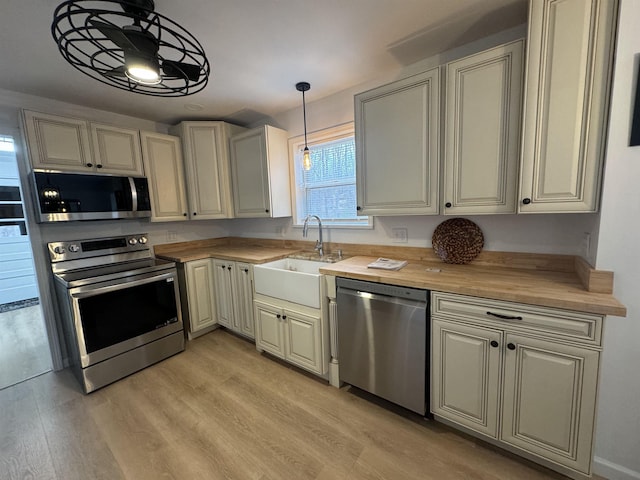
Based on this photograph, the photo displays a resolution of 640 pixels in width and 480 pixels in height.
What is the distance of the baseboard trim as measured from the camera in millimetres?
1257

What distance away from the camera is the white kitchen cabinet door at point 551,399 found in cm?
120

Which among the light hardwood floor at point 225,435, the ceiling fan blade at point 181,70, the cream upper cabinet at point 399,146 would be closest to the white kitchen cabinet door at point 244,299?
the light hardwood floor at point 225,435

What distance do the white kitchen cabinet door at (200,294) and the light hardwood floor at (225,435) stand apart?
662 mm

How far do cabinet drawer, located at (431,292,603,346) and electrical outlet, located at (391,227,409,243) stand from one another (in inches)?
29.9

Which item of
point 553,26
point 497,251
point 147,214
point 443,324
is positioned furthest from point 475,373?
point 147,214

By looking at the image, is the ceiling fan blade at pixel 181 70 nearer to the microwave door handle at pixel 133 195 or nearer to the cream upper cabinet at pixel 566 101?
the microwave door handle at pixel 133 195

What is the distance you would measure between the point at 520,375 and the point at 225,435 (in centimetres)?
174

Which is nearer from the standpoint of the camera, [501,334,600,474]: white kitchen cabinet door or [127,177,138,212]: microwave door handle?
[501,334,600,474]: white kitchen cabinet door

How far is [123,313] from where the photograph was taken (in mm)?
2209

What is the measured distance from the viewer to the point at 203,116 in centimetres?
292

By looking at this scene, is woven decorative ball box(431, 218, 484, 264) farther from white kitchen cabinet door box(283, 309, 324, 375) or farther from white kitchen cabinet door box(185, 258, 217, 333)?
white kitchen cabinet door box(185, 258, 217, 333)

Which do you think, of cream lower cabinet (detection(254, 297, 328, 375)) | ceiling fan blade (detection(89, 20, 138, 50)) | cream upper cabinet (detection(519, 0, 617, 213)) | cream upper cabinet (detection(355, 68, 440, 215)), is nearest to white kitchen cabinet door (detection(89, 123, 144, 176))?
ceiling fan blade (detection(89, 20, 138, 50))

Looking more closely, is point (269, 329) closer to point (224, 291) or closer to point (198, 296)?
point (224, 291)

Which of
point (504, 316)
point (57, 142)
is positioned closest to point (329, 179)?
point (504, 316)
